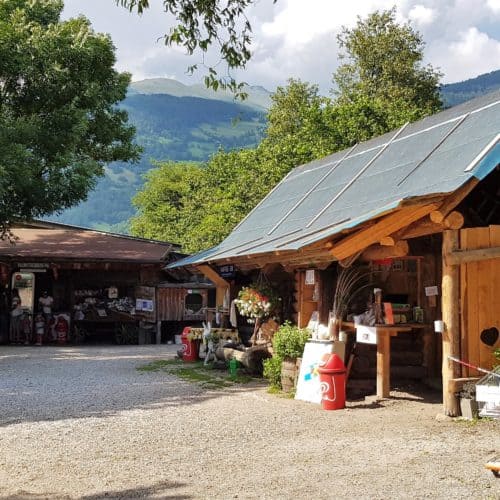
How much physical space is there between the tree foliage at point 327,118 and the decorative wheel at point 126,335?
907cm

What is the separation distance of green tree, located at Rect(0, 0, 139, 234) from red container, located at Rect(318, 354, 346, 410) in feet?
37.6

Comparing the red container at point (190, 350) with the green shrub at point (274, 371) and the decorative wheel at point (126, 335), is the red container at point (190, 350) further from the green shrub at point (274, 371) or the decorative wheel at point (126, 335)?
the decorative wheel at point (126, 335)

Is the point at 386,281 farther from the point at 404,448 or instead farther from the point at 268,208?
the point at 268,208

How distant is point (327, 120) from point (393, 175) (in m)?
17.0

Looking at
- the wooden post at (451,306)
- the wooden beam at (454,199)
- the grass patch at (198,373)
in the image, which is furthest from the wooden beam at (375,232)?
the grass patch at (198,373)

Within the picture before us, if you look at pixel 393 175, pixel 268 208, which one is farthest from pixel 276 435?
pixel 268 208

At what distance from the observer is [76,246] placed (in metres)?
22.9

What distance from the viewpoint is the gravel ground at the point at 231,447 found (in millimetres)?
5199

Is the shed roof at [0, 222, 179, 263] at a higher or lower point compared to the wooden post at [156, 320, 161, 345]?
higher

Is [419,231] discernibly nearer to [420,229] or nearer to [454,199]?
[420,229]

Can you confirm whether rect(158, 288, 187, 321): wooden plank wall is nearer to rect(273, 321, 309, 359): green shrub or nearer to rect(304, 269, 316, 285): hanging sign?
rect(304, 269, 316, 285): hanging sign

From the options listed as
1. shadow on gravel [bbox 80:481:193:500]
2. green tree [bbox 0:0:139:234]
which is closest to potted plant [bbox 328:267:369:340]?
shadow on gravel [bbox 80:481:193:500]

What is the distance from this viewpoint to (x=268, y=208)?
15750 mm

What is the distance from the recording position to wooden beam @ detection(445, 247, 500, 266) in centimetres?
781
